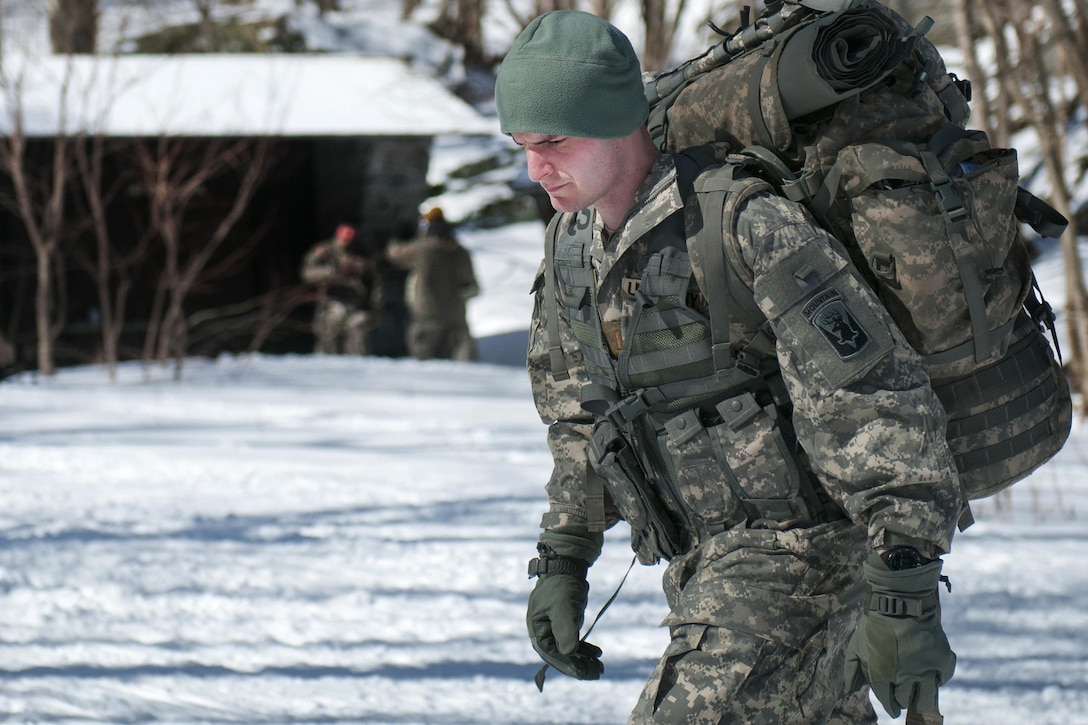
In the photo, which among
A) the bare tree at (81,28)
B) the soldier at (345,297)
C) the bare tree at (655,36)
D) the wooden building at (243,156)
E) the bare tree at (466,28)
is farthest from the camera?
the bare tree at (466,28)

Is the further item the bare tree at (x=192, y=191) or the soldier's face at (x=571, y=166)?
the bare tree at (x=192, y=191)

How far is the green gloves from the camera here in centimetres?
237

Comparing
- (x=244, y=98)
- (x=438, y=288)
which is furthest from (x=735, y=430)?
(x=244, y=98)

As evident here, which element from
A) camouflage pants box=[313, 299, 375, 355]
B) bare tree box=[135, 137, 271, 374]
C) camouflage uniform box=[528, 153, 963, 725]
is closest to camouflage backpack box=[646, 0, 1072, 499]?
camouflage uniform box=[528, 153, 963, 725]

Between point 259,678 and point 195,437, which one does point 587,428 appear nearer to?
point 259,678

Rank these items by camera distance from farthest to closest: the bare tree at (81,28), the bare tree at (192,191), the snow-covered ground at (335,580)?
the bare tree at (81,28), the bare tree at (192,191), the snow-covered ground at (335,580)

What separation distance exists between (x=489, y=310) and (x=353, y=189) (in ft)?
15.4

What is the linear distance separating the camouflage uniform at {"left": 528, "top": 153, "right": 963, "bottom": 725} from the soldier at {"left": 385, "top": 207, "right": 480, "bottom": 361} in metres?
9.52

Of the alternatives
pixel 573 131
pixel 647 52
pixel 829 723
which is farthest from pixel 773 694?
pixel 647 52

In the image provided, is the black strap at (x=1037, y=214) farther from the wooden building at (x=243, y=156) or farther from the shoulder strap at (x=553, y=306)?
the wooden building at (x=243, y=156)

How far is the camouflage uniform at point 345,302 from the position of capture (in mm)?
12711

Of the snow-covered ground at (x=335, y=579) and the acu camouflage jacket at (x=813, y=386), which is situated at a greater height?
the acu camouflage jacket at (x=813, y=386)

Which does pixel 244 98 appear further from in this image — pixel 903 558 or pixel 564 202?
pixel 903 558

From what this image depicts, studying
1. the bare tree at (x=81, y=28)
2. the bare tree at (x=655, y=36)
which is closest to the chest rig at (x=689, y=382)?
the bare tree at (x=655, y=36)
